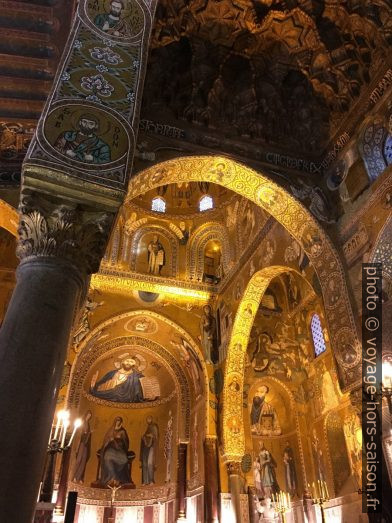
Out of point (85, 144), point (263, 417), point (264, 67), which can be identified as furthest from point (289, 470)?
point (85, 144)

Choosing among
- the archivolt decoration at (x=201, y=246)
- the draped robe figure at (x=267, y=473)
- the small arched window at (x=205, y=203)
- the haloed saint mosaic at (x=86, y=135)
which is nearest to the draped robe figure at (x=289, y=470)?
the draped robe figure at (x=267, y=473)

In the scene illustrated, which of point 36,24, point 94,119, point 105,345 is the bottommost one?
point 94,119

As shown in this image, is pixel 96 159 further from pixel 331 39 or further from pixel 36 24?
pixel 331 39

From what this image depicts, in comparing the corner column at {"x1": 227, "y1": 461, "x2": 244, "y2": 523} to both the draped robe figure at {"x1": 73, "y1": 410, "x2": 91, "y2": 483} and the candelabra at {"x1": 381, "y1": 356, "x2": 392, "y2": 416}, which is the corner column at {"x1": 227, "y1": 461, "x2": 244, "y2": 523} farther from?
the candelabra at {"x1": 381, "y1": 356, "x2": 392, "y2": 416}

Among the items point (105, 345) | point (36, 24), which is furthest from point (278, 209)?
point (105, 345)

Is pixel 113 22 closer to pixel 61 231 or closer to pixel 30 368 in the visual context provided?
pixel 61 231

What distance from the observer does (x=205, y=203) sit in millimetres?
16469

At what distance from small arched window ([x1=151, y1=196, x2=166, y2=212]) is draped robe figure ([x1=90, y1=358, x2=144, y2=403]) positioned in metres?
5.82

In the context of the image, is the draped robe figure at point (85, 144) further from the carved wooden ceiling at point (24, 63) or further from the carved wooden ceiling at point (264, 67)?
the carved wooden ceiling at point (264, 67)

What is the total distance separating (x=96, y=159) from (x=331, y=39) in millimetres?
7350

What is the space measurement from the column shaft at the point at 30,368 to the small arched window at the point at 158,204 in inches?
466

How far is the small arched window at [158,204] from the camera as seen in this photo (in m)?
16.2

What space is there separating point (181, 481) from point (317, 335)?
6.61 meters

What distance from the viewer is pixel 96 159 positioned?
210 inches
